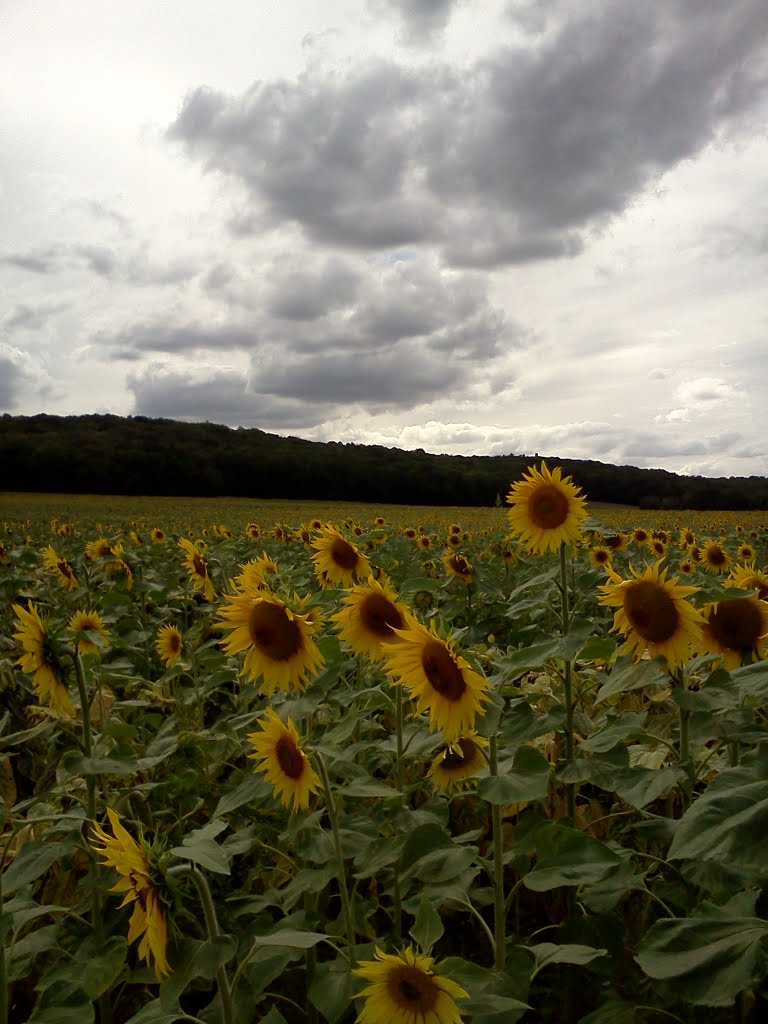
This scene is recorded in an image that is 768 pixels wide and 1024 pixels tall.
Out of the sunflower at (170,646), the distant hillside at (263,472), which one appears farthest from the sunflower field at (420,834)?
the distant hillside at (263,472)

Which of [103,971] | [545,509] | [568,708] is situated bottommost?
[103,971]

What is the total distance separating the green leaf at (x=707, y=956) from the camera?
1.41 m

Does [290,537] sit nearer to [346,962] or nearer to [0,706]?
[0,706]

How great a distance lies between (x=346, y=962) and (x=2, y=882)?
85cm

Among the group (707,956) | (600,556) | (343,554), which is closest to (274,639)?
(343,554)

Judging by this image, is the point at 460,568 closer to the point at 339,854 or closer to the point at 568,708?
the point at 568,708

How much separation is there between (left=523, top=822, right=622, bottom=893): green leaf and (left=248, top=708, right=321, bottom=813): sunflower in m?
0.62

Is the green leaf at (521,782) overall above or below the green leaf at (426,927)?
above

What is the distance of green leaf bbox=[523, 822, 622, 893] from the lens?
1762 millimetres

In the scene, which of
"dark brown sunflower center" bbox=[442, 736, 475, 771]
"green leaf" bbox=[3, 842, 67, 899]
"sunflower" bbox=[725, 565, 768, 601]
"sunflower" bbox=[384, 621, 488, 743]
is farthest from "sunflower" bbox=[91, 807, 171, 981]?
"sunflower" bbox=[725, 565, 768, 601]

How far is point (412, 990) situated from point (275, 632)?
1115 mm

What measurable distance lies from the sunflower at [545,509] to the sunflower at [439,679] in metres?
1.09

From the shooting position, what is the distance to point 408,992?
1.58m

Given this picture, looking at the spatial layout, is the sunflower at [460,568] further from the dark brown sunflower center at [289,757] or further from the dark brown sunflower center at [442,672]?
the dark brown sunflower center at [442,672]
